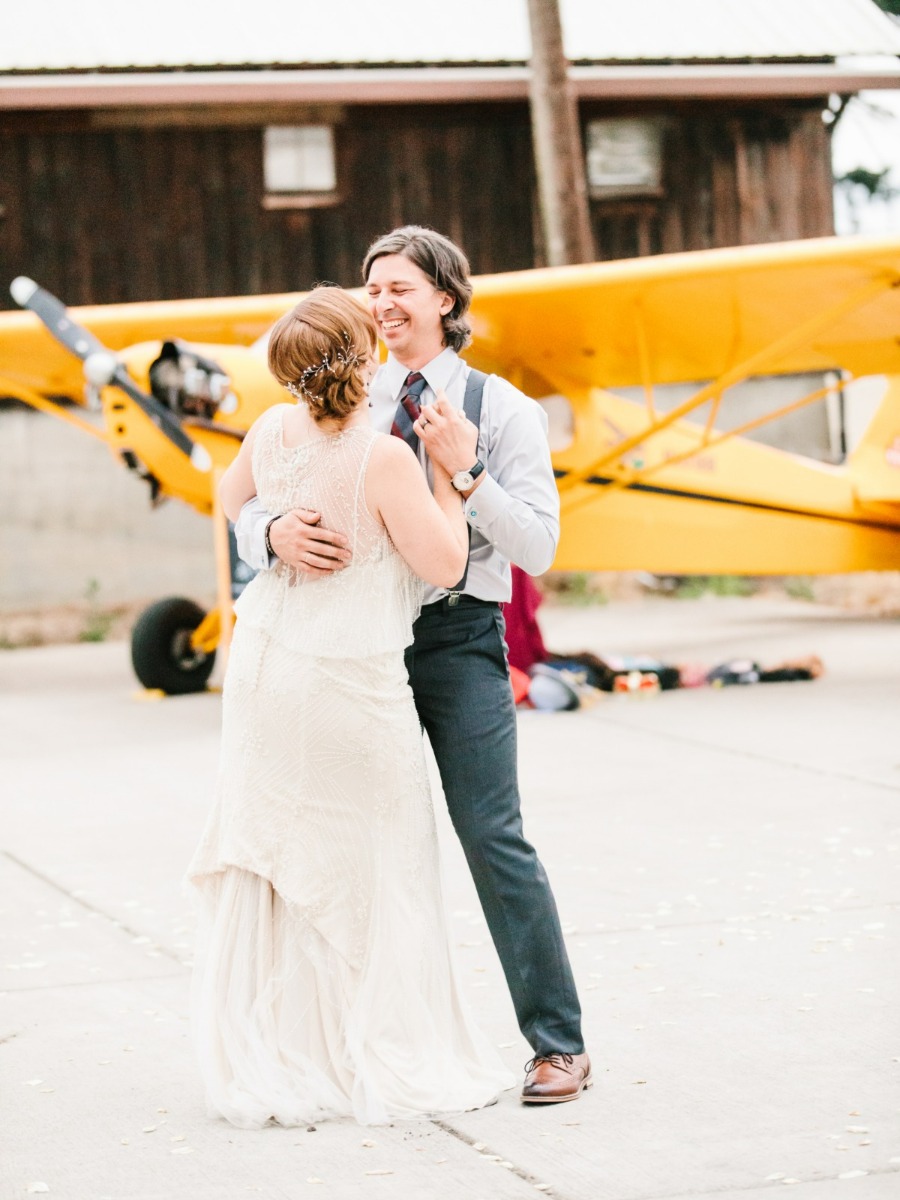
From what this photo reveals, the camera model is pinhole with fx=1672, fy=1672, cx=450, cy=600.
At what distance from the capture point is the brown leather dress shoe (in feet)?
10.6

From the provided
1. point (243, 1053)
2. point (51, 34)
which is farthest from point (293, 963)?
point (51, 34)

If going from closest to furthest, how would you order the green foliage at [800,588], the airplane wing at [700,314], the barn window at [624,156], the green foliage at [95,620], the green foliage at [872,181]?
the airplane wing at [700,314] < the green foliage at [95,620] < the green foliage at [800,588] < the barn window at [624,156] < the green foliage at [872,181]

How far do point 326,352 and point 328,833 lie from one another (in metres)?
0.91

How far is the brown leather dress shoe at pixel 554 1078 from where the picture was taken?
3.24m

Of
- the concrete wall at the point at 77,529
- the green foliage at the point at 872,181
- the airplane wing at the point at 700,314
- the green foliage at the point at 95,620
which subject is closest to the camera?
the airplane wing at the point at 700,314

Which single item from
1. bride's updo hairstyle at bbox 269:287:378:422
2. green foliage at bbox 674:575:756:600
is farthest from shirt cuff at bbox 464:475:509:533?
green foliage at bbox 674:575:756:600

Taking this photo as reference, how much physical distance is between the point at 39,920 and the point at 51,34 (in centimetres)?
1272

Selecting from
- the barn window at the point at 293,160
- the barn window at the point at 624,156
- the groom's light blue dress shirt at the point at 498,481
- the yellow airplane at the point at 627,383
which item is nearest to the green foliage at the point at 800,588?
the yellow airplane at the point at 627,383

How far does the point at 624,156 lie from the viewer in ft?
56.4

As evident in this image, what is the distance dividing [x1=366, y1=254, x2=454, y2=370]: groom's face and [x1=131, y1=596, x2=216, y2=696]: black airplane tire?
7373 mm

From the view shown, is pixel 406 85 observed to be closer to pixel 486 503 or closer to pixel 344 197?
pixel 344 197

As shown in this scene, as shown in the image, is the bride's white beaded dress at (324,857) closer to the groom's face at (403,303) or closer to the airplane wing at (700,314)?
the groom's face at (403,303)

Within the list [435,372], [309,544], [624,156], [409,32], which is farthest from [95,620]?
[309,544]

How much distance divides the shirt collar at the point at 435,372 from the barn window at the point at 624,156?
1434 centimetres
